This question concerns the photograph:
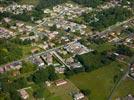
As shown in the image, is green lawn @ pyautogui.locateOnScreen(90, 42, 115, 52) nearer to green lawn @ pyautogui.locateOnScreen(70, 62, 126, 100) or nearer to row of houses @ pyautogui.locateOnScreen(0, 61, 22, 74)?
green lawn @ pyautogui.locateOnScreen(70, 62, 126, 100)

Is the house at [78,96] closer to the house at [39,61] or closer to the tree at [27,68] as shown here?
the tree at [27,68]

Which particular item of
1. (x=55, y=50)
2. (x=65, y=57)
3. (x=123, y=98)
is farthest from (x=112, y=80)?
(x=55, y=50)

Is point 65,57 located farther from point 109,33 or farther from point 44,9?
point 44,9

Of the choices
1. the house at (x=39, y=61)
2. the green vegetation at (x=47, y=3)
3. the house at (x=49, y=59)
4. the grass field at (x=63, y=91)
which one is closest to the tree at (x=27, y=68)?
the house at (x=39, y=61)

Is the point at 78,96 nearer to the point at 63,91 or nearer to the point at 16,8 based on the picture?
the point at 63,91

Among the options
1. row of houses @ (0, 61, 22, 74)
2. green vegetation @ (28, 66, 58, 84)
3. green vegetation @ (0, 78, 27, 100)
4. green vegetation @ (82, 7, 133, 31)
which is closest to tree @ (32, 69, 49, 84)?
green vegetation @ (28, 66, 58, 84)
